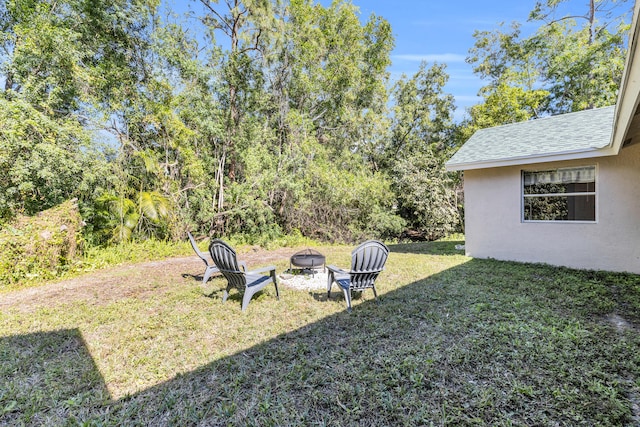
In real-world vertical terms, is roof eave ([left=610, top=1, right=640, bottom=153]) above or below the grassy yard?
above

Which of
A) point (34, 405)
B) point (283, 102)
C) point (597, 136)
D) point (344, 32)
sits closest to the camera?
point (34, 405)

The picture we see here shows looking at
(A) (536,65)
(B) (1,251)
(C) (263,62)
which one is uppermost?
(A) (536,65)

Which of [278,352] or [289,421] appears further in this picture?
[278,352]

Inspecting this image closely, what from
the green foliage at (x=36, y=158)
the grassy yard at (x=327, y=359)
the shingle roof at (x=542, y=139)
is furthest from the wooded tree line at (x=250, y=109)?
the shingle roof at (x=542, y=139)

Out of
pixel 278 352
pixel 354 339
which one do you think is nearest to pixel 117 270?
pixel 278 352

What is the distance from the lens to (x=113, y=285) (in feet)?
18.5

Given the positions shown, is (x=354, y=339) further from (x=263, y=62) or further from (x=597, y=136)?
(x=263, y=62)

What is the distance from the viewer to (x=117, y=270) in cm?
679

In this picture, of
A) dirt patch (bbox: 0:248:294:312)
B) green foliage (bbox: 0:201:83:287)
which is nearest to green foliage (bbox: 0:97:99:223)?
green foliage (bbox: 0:201:83:287)

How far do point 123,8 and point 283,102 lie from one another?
6.06 meters

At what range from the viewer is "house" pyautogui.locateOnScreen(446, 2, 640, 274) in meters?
6.11

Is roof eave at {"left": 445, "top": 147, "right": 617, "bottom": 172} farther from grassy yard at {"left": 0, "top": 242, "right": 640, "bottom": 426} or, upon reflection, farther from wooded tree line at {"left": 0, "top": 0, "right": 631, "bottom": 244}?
wooded tree line at {"left": 0, "top": 0, "right": 631, "bottom": 244}

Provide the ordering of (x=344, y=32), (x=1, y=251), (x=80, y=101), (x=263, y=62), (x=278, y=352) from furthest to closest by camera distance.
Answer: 1. (x=344, y=32)
2. (x=263, y=62)
3. (x=80, y=101)
4. (x=1, y=251)
5. (x=278, y=352)

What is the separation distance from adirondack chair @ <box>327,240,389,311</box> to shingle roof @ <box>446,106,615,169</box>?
16.1ft
